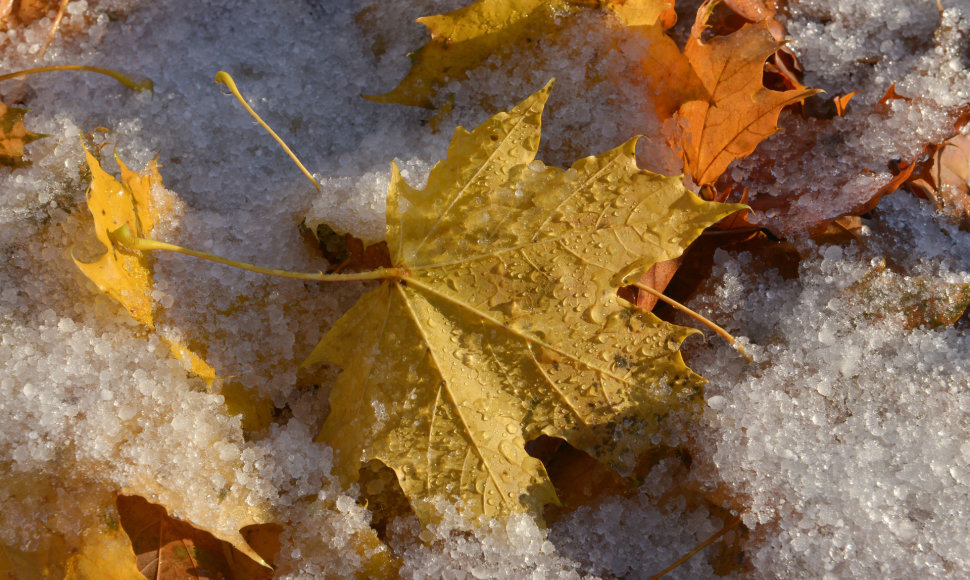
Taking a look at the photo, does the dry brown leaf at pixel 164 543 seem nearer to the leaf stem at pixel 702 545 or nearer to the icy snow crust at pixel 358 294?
the icy snow crust at pixel 358 294

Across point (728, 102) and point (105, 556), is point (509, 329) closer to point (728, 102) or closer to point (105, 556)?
point (728, 102)

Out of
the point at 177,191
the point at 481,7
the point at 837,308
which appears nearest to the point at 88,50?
the point at 177,191

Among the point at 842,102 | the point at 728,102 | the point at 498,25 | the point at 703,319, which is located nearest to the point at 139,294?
the point at 498,25

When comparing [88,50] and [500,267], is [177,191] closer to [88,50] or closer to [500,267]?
[88,50]


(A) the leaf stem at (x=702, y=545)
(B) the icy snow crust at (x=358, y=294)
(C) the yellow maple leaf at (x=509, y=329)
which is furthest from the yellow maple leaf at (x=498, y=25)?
(A) the leaf stem at (x=702, y=545)

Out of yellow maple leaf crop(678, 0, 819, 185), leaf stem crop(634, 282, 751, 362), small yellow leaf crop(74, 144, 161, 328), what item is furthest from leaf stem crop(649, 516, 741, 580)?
small yellow leaf crop(74, 144, 161, 328)

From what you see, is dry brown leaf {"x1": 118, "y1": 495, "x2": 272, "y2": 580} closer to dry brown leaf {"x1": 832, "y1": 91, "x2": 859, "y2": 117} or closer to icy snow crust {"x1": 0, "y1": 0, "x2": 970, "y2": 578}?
icy snow crust {"x1": 0, "y1": 0, "x2": 970, "y2": 578}
